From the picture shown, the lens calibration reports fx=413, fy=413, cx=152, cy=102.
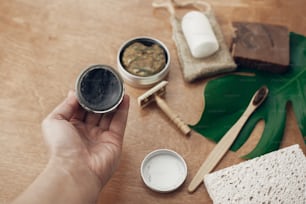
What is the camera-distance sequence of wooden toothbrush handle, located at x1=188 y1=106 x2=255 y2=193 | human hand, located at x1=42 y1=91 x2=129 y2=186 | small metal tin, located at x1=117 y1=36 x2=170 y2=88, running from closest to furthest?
human hand, located at x1=42 y1=91 x2=129 y2=186, wooden toothbrush handle, located at x1=188 y1=106 x2=255 y2=193, small metal tin, located at x1=117 y1=36 x2=170 y2=88

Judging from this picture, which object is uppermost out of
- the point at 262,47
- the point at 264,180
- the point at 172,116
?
the point at 262,47

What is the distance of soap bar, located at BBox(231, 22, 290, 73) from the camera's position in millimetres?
1346

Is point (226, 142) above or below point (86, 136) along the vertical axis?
below

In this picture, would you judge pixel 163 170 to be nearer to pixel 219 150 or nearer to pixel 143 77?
pixel 219 150

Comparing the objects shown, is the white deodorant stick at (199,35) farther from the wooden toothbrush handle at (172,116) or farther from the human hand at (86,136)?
the human hand at (86,136)

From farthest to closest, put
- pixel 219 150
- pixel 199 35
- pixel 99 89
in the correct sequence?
1. pixel 199 35
2. pixel 219 150
3. pixel 99 89

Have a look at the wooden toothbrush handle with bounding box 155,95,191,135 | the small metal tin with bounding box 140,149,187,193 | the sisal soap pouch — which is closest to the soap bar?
the sisal soap pouch

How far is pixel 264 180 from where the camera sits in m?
1.15

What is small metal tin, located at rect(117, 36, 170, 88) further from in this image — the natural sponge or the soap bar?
the natural sponge

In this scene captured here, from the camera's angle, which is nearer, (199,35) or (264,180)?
(264,180)

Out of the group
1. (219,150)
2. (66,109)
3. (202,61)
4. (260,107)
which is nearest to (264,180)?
(219,150)

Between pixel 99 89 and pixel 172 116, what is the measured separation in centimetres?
27

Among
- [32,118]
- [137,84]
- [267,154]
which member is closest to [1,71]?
[32,118]

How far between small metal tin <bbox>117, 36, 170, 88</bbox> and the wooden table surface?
0.03m
